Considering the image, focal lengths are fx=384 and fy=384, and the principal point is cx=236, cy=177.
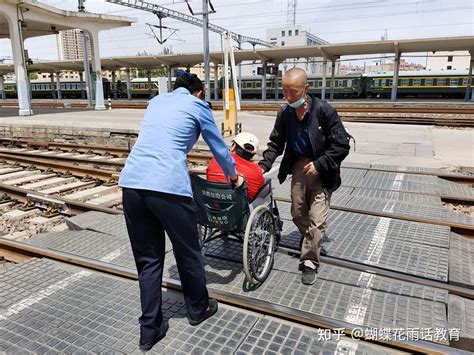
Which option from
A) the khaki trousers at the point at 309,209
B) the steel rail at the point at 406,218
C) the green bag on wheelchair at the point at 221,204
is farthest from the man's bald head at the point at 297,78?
the steel rail at the point at 406,218

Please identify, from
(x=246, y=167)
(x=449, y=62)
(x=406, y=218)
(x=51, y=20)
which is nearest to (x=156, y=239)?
(x=246, y=167)

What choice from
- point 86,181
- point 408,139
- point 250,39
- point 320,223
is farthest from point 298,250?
point 250,39

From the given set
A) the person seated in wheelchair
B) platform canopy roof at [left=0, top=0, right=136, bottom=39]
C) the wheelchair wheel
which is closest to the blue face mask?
the person seated in wheelchair

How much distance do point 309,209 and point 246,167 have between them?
754 millimetres

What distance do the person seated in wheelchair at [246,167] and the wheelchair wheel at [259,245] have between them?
256 millimetres

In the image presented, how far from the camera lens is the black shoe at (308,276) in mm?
3572

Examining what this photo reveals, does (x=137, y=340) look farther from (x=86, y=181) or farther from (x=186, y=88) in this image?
(x=86, y=181)

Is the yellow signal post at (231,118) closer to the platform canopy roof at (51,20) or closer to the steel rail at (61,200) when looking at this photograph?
the steel rail at (61,200)

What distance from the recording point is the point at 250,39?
3612 cm

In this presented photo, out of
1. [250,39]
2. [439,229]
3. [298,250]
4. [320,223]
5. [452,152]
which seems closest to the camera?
[320,223]

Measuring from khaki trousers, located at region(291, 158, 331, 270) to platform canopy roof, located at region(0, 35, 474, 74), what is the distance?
2751 centimetres

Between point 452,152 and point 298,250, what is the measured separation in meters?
8.30

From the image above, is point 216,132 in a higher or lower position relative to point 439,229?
higher

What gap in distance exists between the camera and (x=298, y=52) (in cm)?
3231
